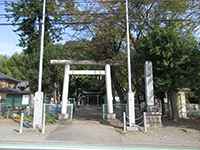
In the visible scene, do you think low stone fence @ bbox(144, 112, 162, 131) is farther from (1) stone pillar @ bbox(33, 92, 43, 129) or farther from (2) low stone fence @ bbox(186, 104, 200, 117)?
(2) low stone fence @ bbox(186, 104, 200, 117)

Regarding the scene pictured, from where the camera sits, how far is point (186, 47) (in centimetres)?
2534

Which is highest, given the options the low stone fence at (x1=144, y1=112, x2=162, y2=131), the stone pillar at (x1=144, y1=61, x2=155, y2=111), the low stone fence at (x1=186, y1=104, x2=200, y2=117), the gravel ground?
the stone pillar at (x1=144, y1=61, x2=155, y2=111)

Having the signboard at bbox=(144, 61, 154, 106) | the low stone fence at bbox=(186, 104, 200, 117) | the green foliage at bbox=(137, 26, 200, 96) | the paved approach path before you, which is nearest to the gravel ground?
the paved approach path

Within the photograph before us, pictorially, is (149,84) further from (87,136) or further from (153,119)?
(87,136)

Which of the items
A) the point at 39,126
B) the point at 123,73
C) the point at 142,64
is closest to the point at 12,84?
the point at 123,73

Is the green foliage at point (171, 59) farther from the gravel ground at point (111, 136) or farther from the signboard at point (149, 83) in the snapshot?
the gravel ground at point (111, 136)

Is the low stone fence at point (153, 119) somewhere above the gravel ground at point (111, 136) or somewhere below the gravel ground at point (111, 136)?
above

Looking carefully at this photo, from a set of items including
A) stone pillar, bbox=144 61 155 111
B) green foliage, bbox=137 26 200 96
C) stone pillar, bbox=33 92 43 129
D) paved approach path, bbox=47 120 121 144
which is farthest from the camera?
green foliage, bbox=137 26 200 96

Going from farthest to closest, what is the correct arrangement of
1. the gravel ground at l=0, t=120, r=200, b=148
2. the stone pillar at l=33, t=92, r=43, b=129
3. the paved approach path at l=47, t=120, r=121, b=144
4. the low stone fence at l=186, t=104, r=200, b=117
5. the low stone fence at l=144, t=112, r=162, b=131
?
the low stone fence at l=186, t=104, r=200, b=117 → the low stone fence at l=144, t=112, r=162, b=131 → the stone pillar at l=33, t=92, r=43, b=129 → the paved approach path at l=47, t=120, r=121, b=144 → the gravel ground at l=0, t=120, r=200, b=148

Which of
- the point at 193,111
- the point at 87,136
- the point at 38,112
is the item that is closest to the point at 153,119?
the point at 87,136

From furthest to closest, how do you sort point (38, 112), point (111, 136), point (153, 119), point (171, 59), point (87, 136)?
1. point (171, 59)
2. point (153, 119)
3. point (38, 112)
4. point (111, 136)
5. point (87, 136)

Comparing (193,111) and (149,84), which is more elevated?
(149,84)

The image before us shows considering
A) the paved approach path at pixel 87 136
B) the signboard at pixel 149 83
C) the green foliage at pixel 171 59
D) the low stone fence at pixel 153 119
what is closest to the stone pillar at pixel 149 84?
the signboard at pixel 149 83

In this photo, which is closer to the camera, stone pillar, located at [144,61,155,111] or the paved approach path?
the paved approach path
